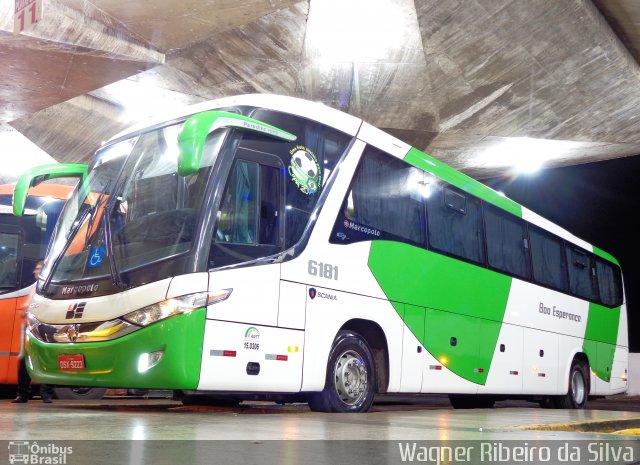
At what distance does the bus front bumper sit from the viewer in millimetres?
6543

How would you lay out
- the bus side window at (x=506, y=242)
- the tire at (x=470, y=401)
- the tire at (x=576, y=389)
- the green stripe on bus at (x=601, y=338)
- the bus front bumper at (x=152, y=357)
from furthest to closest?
the green stripe on bus at (x=601, y=338) → the tire at (x=576, y=389) → the tire at (x=470, y=401) → the bus side window at (x=506, y=242) → the bus front bumper at (x=152, y=357)

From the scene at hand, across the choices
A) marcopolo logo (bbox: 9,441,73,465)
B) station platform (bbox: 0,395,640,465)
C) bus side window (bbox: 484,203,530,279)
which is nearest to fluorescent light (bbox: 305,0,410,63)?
bus side window (bbox: 484,203,530,279)

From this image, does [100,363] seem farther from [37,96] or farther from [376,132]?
[37,96]

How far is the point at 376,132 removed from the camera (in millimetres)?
9211

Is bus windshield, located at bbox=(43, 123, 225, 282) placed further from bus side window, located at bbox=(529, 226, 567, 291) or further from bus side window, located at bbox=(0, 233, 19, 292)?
bus side window, located at bbox=(529, 226, 567, 291)

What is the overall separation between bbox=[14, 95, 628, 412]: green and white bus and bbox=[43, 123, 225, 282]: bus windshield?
2cm

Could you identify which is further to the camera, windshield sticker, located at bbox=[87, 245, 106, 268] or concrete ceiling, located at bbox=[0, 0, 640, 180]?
concrete ceiling, located at bbox=[0, 0, 640, 180]

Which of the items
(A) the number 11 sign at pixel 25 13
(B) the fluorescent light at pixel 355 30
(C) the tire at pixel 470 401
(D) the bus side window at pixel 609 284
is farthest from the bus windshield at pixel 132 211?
(D) the bus side window at pixel 609 284

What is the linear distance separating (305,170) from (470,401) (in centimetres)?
773

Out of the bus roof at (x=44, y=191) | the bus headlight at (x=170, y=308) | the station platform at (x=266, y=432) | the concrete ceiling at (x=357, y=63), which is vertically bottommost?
the station platform at (x=266, y=432)

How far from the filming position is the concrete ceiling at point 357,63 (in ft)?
50.5

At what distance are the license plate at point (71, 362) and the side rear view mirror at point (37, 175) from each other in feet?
6.28

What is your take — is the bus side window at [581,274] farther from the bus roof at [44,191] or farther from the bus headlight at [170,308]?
the bus headlight at [170,308]

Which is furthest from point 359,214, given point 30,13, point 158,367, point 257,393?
point 30,13
